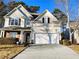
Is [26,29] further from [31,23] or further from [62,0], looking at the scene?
[62,0]

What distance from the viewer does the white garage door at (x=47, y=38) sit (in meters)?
42.5

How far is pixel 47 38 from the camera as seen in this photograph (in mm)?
42812

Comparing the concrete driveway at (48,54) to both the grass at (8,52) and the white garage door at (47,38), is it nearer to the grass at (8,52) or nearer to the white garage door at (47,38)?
the grass at (8,52)

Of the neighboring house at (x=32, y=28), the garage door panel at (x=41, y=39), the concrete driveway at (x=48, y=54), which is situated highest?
the neighboring house at (x=32, y=28)

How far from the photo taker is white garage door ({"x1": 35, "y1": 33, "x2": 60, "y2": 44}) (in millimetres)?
42528

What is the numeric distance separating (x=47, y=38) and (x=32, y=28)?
152 inches

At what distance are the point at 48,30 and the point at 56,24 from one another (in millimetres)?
2196

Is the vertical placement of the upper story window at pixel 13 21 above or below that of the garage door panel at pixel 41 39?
above

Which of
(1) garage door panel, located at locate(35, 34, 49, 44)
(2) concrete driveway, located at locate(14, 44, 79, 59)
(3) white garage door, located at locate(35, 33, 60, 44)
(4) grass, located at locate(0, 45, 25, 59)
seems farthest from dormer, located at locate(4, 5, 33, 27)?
(2) concrete driveway, located at locate(14, 44, 79, 59)

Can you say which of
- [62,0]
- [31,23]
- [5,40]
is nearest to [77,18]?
[62,0]

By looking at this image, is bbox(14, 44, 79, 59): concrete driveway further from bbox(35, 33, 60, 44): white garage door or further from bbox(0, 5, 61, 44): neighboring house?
bbox(35, 33, 60, 44): white garage door

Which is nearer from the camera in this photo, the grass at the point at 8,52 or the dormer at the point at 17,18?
the grass at the point at 8,52

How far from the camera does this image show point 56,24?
43.4 meters

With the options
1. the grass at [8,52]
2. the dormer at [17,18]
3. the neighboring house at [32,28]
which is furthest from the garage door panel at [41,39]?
the grass at [8,52]
